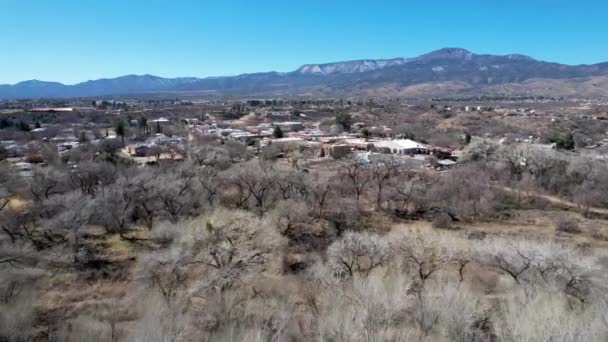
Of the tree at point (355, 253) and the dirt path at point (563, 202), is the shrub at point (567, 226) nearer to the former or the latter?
the dirt path at point (563, 202)

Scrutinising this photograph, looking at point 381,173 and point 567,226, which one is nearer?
point 567,226

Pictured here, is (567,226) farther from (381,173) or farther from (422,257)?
(422,257)

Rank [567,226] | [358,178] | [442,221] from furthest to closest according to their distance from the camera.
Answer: [358,178], [442,221], [567,226]

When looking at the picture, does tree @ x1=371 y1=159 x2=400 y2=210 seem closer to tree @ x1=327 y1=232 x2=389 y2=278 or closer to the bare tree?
tree @ x1=327 y1=232 x2=389 y2=278

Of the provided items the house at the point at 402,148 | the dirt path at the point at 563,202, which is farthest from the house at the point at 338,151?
the dirt path at the point at 563,202

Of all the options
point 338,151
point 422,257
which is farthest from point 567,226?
point 338,151

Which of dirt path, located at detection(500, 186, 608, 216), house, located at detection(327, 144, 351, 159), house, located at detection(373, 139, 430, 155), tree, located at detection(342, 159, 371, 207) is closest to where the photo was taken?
dirt path, located at detection(500, 186, 608, 216)

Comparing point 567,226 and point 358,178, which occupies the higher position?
point 358,178

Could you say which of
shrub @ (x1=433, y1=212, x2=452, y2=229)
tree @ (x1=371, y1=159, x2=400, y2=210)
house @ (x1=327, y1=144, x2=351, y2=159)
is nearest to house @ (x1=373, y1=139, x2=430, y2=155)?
house @ (x1=327, y1=144, x2=351, y2=159)

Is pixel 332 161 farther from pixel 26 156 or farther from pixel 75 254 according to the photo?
pixel 26 156

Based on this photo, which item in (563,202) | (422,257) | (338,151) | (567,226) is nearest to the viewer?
(422,257)

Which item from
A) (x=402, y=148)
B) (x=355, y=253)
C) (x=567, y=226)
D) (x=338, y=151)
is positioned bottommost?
(x=567, y=226)

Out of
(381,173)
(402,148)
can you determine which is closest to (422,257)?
(381,173)
